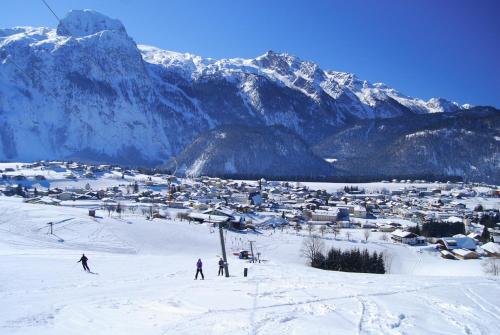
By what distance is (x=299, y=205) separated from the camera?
327 ft

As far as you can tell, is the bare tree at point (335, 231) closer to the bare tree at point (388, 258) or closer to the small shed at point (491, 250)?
the bare tree at point (388, 258)

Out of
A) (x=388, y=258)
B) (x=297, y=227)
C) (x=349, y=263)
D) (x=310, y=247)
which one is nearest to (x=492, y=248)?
(x=388, y=258)

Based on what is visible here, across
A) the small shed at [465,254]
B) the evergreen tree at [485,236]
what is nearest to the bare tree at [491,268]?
the small shed at [465,254]

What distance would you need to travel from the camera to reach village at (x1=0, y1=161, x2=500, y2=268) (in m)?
64.5

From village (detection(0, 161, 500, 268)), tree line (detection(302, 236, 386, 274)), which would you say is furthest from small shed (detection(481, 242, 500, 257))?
tree line (detection(302, 236, 386, 274))

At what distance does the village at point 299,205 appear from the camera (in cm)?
6450

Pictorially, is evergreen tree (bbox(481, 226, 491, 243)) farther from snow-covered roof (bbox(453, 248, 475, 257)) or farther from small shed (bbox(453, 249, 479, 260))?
small shed (bbox(453, 249, 479, 260))

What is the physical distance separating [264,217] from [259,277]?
5903 cm

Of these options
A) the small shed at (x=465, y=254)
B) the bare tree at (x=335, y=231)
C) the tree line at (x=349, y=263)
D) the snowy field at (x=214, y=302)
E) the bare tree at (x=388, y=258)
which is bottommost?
the small shed at (x=465, y=254)

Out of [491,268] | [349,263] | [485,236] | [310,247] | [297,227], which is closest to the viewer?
[349,263]

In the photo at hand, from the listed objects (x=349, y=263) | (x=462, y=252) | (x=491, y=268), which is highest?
(x=349, y=263)

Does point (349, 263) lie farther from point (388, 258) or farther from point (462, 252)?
point (462, 252)

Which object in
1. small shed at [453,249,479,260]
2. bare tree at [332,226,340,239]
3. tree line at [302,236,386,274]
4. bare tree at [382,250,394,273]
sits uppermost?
tree line at [302,236,386,274]

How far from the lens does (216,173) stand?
18238 centimetres
